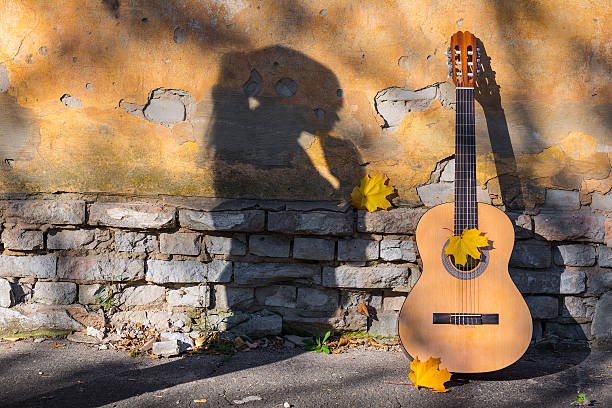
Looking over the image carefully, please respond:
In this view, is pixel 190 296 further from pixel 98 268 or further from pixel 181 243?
pixel 98 268

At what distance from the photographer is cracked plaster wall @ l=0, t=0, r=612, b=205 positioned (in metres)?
3.30

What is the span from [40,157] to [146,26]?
1.04 m

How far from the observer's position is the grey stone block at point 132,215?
3.30m

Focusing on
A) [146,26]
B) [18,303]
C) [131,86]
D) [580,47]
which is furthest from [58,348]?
[580,47]

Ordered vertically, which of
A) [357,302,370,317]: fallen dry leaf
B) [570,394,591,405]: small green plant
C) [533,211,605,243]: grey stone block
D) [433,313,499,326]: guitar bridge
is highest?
[533,211,605,243]: grey stone block

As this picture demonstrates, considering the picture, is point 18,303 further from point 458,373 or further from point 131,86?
point 458,373

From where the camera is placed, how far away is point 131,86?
3342 millimetres

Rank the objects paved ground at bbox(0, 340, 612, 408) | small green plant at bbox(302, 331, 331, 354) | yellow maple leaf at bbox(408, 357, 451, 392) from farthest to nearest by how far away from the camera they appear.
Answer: small green plant at bbox(302, 331, 331, 354) < yellow maple leaf at bbox(408, 357, 451, 392) < paved ground at bbox(0, 340, 612, 408)

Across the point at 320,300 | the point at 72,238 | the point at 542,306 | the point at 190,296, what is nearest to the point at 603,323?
the point at 542,306

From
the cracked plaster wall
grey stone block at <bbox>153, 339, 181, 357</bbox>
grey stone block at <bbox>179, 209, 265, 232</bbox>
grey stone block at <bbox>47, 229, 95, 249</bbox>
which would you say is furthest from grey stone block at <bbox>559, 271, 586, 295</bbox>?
grey stone block at <bbox>47, 229, 95, 249</bbox>

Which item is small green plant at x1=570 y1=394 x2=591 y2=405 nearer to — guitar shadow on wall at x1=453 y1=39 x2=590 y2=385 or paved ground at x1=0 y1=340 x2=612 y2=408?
paved ground at x1=0 y1=340 x2=612 y2=408

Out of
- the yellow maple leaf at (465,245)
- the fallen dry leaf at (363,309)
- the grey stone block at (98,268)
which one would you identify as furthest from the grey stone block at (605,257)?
the grey stone block at (98,268)

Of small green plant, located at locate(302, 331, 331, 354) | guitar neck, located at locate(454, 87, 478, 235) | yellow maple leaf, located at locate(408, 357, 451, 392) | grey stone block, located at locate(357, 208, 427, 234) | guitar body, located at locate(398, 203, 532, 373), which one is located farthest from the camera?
grey stone block, located at locate(357, 208, 427, 234)

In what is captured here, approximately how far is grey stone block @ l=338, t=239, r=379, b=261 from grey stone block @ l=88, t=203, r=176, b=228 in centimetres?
105
